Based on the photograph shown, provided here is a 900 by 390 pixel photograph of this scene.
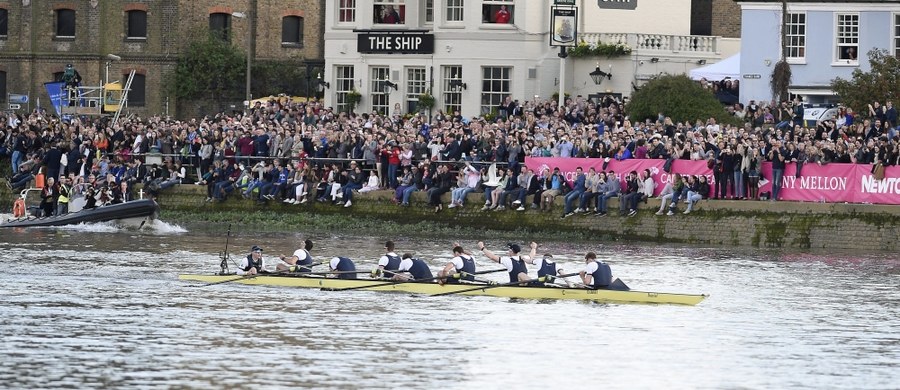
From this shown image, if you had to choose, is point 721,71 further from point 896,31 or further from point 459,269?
point 459,269

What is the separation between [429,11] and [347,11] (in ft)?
10.2

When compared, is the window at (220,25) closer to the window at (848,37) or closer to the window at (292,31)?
the window at (292,31)

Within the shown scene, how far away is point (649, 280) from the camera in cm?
4159

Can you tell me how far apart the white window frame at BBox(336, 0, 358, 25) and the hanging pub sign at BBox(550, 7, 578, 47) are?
977 centimetres

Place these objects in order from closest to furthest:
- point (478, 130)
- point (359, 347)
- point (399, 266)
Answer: point (359, 347)
point (399, 266)
point (478, 130)

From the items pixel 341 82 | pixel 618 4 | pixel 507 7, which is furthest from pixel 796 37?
pixel 341 82

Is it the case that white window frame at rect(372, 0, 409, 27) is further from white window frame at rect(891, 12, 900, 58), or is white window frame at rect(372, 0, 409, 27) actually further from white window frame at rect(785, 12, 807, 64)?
white window frame at rect(891, 12, 900, 58)

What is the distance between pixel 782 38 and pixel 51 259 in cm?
2372

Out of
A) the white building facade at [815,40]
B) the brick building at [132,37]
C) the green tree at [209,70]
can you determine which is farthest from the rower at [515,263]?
the brick building at [132,37]

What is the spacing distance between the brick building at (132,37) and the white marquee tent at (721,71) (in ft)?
71.4

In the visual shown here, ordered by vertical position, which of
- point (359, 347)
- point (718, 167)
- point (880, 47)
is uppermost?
point (880, 47)

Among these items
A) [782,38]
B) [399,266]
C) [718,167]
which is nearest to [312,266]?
[399,266]

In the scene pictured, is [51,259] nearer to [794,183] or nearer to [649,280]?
[649,280]

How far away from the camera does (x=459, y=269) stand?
38719 mm
